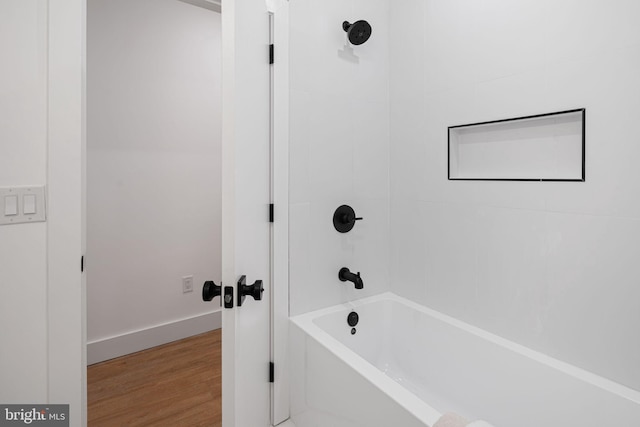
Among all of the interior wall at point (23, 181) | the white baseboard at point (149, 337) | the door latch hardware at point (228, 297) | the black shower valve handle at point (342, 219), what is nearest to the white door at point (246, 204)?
the door latch hardware at point (228, 297)

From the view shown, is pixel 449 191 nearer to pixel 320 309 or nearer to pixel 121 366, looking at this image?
pixel 320 309

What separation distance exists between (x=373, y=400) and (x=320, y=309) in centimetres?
64

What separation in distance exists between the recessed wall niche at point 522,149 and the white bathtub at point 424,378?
70 centimetres

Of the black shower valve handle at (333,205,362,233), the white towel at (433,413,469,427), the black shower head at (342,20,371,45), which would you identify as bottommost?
the white towel at (433,413,469,427)

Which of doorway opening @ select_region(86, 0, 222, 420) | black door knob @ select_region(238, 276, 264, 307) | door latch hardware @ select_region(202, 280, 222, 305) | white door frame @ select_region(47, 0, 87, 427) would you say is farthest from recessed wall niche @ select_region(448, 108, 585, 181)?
doorway opening @ select_region(86, 0, 222, 420)

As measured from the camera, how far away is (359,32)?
5.21ft

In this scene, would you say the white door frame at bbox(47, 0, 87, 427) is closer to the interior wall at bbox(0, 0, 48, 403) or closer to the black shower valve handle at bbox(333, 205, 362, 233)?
the interior wall at bbox(0, 0, 48, 403)

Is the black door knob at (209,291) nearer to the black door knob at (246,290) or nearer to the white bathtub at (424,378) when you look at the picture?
the black door knob at (246,290)

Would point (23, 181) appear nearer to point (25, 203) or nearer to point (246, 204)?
point (25, 203)

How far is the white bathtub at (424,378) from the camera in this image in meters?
1.04

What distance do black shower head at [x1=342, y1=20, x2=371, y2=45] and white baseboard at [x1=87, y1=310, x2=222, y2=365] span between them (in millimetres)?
2416

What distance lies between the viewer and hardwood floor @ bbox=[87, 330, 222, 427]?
5.74 ft

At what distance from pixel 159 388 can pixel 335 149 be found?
1815 millimetres

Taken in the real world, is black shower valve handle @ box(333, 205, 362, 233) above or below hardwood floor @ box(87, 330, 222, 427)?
above
